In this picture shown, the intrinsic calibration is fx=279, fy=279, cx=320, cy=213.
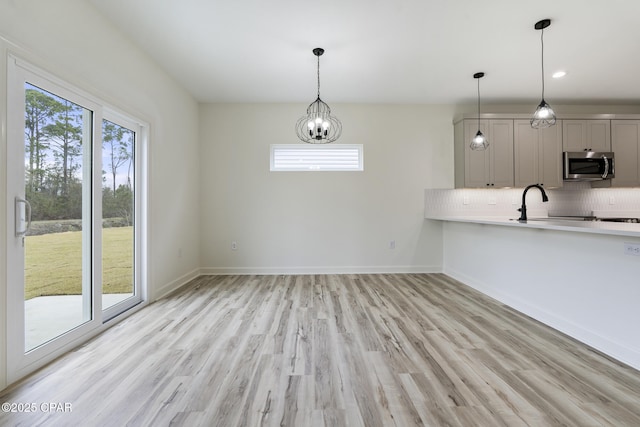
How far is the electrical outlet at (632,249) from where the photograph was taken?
1.90 metres

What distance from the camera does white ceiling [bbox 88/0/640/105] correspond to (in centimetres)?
243

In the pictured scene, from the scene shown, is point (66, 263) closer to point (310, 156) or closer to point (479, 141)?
point (310, 156)

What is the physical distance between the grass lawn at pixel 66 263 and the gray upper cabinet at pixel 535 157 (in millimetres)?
5455

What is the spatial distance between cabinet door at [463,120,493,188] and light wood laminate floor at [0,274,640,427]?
7.25 feet

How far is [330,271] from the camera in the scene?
15.1ft

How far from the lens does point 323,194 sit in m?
4.64

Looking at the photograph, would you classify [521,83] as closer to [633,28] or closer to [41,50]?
[633,28]

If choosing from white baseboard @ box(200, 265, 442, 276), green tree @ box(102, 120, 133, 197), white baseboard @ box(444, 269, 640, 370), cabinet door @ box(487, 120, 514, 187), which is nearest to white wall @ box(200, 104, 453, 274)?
white baseboard @ box(200, 265, 442, 276)

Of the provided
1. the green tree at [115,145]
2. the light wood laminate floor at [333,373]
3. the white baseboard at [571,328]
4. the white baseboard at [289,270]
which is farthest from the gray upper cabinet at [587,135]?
the green tree at [115,145]

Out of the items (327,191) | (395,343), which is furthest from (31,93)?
(327,191)

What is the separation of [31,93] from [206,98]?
2.72m

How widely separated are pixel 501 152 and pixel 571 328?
2914 mm

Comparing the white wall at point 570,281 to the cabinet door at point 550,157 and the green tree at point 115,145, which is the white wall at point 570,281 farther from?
the green tree at point 115,145

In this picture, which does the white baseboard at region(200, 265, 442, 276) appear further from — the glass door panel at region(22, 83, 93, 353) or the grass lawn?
the glass door panel at region(22, 83, 93, 353)
